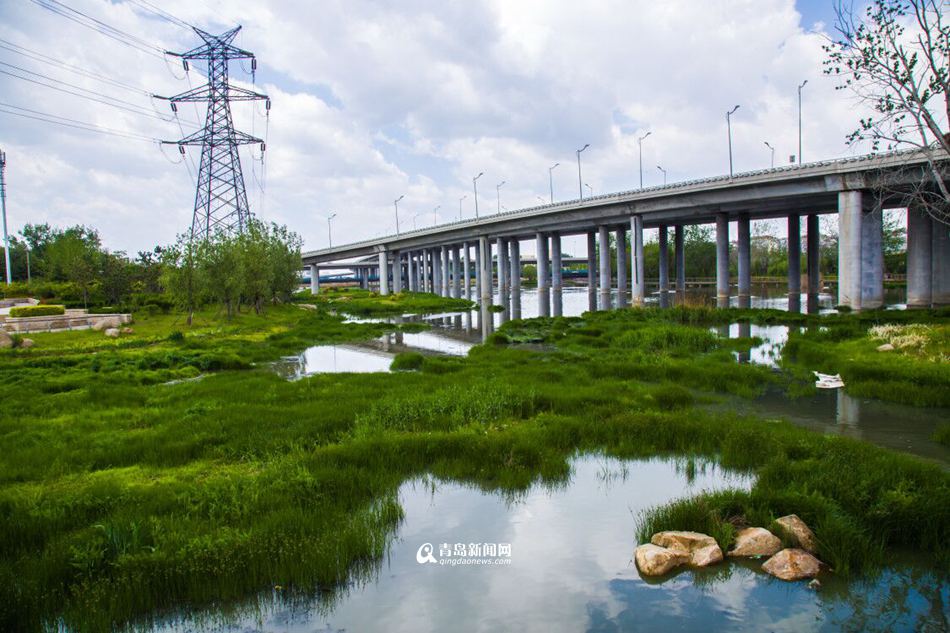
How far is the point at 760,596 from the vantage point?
685cm

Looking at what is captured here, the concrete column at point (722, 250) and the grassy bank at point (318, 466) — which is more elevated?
the concrete column at point (722, 250)

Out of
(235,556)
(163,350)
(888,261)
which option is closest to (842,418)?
(235,556)

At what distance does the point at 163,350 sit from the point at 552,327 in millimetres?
20334

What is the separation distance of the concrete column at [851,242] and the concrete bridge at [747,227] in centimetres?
7

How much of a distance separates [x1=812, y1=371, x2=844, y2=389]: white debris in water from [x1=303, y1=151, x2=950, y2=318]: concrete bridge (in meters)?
5.21

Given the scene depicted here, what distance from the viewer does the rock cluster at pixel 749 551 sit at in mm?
7169

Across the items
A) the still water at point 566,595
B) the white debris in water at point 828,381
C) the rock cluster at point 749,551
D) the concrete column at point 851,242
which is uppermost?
the concrete column at point 851,242

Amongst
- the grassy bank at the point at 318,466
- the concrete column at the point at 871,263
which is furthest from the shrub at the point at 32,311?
the concrete column at the point at 871,263

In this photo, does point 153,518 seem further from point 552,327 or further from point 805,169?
point 805,169

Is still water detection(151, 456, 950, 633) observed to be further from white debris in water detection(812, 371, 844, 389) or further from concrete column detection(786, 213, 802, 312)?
concrete column detection(786, 213, 802, 312)

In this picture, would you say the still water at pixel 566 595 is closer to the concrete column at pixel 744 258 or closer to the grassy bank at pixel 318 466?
the grassy bank at pixel 318 466

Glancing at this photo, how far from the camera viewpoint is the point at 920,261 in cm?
4438

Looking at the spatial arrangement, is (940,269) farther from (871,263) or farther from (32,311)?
(32,311)

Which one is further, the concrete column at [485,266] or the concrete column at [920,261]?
the concrete column at [485,266]
